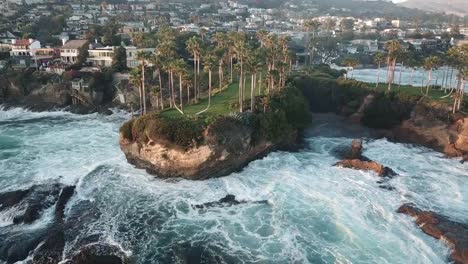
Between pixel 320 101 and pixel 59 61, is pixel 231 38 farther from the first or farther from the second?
pixel 59 61

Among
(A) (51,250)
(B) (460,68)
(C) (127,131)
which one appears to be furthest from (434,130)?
(A) (51,250)

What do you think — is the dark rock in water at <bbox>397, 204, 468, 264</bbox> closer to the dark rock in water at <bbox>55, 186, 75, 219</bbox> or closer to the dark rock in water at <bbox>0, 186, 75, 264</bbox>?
the dark rock in water at <bbox>0, 186, 75, 264</bbox>

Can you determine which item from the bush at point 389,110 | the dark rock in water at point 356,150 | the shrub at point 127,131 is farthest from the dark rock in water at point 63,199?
the bush at point 389,110

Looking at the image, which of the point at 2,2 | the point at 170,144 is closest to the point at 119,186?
the point at 170,144

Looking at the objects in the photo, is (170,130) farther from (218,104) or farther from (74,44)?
(74,44)

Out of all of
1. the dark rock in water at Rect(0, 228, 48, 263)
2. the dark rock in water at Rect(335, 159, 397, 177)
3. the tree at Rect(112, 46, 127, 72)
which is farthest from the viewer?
the tree at Rect(112, 46, 127, 72)

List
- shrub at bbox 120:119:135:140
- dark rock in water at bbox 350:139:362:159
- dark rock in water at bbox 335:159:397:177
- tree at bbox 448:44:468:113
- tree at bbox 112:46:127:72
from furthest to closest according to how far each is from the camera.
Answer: tree at bbox 112:46:127:72 < tree at bbox 448:44:468:113 < dark rock in water at bbox 350:139:362:159 < shrub at bbox 120:119:135:140 < dark rock in water at bbox 335:159:397:177

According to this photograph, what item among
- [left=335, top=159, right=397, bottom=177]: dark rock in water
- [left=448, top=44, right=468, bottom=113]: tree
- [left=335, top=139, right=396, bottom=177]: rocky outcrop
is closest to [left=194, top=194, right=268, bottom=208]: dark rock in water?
[left=335, top=159, right=397, bottom=177]: dark rock in water
